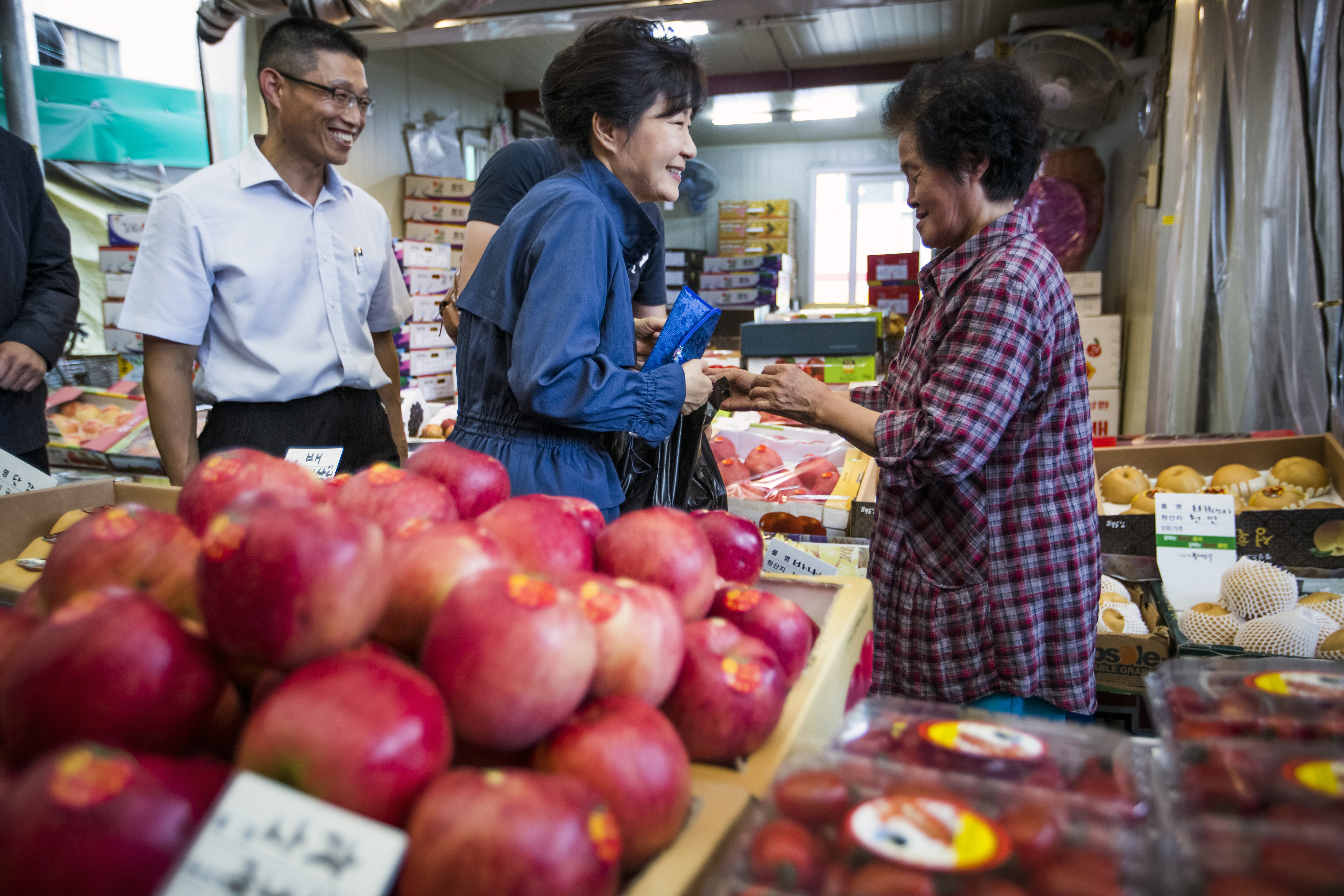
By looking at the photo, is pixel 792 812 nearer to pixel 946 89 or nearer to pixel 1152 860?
pixel 1152 860

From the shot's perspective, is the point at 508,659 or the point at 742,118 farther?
the point at 742,118

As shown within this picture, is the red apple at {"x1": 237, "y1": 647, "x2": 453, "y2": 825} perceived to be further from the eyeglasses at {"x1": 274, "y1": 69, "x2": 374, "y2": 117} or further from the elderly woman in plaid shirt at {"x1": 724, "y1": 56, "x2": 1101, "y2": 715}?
the eyeglasses at {"x1": 274, "y1": 69, "x2": 374, "y2": 117}

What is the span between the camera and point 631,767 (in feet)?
1.95

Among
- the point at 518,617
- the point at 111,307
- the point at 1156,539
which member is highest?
the point at 111,307

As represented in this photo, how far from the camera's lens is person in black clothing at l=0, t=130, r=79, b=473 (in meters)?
2.27

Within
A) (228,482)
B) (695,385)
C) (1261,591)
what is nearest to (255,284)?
(695,385)

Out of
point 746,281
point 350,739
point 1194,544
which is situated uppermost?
point 746,281

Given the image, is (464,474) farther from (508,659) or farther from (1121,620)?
(1121,620)

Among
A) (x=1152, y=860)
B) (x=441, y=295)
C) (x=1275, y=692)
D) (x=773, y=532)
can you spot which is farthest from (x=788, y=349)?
(x=1152, y=860)

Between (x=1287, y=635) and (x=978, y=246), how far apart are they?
1.38m

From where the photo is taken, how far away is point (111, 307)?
4.07 meters

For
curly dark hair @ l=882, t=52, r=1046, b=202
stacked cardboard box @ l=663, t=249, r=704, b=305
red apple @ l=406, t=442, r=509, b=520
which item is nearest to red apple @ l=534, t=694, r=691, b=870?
red apple @ l=406, t=442, r=509, b=520

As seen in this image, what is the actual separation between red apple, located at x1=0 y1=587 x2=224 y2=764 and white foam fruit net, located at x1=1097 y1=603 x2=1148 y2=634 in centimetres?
225

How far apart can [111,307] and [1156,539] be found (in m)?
4.56
